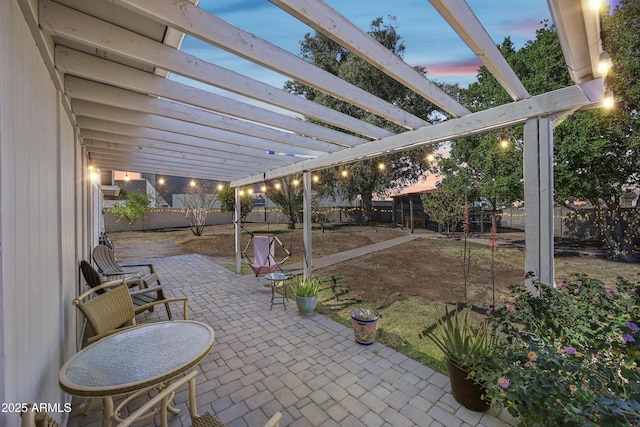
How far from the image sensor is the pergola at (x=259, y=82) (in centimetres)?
143

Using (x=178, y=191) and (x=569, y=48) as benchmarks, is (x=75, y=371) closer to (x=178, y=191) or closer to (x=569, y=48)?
(x=569, y=48)

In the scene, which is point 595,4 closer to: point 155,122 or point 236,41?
point 236,41

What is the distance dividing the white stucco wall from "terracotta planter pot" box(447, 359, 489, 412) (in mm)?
2389

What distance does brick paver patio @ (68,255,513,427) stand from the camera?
1908 millimetres

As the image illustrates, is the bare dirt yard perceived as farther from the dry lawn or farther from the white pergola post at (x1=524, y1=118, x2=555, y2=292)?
the white pergola post at (x1=524, y1=118, x2=555, y2=292)

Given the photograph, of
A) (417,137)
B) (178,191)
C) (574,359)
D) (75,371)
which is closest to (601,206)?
(417,137)

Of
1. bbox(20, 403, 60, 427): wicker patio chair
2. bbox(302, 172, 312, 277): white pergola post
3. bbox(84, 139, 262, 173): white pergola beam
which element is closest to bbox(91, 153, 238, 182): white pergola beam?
bbox(84, 139, 262, 173): white pergola beam

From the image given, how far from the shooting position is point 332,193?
15.0 m

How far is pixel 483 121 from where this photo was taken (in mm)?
2385

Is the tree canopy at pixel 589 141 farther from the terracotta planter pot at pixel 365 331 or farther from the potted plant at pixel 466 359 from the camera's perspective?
the potted plant at pixel 466 359

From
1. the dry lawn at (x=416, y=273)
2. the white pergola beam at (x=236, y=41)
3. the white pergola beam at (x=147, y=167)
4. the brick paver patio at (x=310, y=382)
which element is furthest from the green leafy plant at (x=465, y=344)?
the white pergola beam at (x=147, y=167)

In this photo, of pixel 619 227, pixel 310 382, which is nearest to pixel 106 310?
pixel 310 382

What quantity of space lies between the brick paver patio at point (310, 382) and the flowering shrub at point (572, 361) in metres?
0.58

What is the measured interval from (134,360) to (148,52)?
6.20 feet
